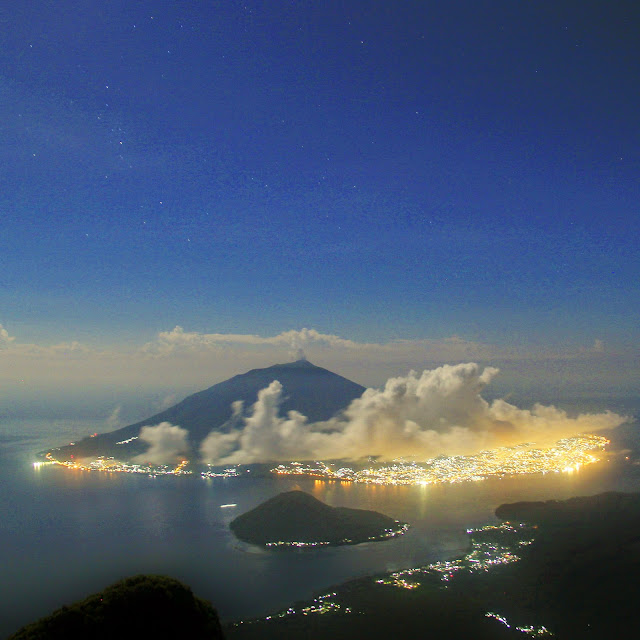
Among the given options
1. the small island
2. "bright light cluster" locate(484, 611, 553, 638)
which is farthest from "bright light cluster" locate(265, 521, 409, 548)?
"bright light cluster" locate(484, 611, 553, 638)

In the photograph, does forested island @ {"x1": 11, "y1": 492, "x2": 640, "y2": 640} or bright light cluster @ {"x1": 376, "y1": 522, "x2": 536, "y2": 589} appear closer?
forested island @ {"x1": 11, "y1": 492, "x2": 640, "y2": 640}

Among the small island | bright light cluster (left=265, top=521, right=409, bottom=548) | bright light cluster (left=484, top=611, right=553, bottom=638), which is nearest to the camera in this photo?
bright light cluster (left=484, top=611, right=553, bottom=638)

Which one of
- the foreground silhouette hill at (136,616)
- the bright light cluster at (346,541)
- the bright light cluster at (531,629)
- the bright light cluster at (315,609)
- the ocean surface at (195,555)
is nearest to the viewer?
the foreground silhouette hill at (136,616)

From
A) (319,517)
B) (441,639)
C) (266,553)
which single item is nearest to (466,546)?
(319,517)

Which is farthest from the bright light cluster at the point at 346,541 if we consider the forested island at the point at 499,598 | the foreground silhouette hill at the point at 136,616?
the foreground silhouette hill at the point at 136,616

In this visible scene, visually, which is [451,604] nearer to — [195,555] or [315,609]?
[315,609]

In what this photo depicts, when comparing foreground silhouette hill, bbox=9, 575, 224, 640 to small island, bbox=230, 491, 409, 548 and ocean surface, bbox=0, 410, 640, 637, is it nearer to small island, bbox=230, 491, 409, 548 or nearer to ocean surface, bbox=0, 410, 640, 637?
ocean surface, bbox=0, 410, 640, 637

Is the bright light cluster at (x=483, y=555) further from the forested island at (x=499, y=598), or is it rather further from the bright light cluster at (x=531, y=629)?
the bright light cluster at (x=531, y=629)
